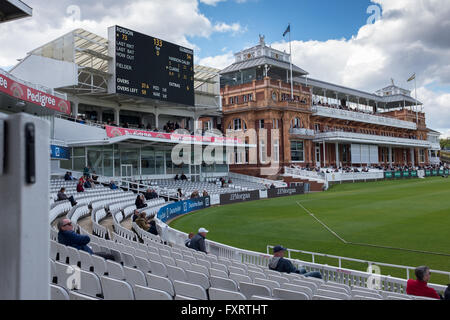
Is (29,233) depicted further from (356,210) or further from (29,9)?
(356,210)

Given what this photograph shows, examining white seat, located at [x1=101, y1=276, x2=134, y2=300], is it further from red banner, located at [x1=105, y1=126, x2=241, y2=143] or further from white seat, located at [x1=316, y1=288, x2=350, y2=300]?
red banner, located at [x1=105, y1=126, x2=241, y2=143]

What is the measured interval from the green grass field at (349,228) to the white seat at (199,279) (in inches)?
297

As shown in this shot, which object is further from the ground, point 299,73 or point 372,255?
point 299,73

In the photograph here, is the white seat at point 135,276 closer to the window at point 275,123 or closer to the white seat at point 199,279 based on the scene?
the white seat at point 199,279

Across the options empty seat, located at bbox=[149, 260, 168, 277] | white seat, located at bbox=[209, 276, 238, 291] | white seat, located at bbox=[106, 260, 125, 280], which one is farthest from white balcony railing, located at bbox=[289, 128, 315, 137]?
white seat, located at bbox=[106, 260, 125, 280]

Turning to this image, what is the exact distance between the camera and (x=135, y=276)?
4.89 m

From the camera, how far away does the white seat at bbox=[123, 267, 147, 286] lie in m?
4.81

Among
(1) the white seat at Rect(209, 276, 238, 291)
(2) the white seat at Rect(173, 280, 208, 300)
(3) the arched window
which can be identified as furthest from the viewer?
(3) the arched window

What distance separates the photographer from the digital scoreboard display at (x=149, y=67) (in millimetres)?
32344

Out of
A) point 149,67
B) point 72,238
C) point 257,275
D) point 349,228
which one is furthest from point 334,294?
point 149,67

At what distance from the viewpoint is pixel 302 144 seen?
57.3 m

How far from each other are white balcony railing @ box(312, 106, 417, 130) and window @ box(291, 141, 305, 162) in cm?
621

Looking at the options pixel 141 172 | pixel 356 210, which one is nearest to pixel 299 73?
pixel 141 172
